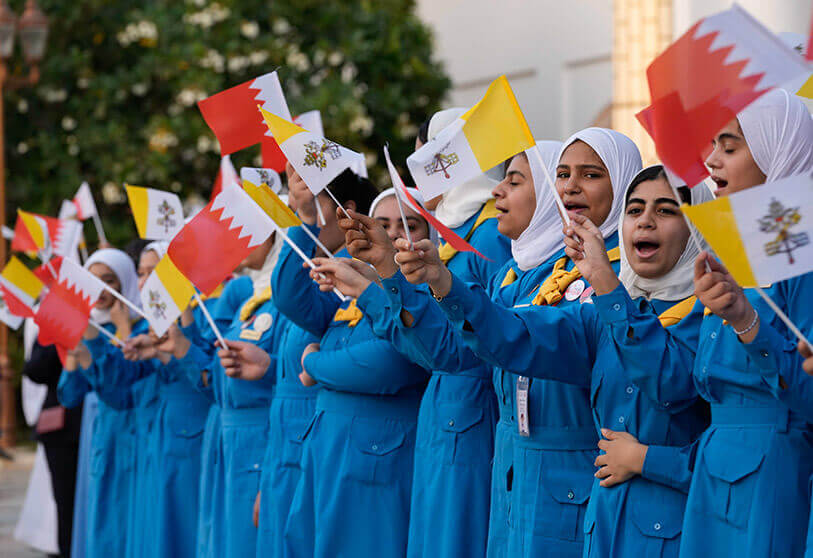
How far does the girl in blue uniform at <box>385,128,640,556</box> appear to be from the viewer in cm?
343

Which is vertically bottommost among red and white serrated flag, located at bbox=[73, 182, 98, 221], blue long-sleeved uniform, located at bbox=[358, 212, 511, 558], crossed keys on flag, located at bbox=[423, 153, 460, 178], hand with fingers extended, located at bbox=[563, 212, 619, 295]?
blue long-sleeved uniform, located at bbox=[358, 212, 511, 558]

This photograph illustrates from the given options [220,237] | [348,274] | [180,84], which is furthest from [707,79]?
[180,84]

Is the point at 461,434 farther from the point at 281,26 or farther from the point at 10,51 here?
the point at 281,26

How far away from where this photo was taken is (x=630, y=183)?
339 centimetres

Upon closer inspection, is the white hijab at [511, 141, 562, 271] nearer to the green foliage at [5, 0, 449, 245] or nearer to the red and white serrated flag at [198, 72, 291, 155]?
the red and white serrated flag at [198, 72, 291, 155]

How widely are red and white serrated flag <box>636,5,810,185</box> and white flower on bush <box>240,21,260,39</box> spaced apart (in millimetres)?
13447

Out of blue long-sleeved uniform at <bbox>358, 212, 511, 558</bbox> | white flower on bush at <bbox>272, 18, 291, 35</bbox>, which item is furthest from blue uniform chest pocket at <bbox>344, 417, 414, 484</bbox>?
white flower on bush at <bbox>272, 18, 291, 35</bbox>

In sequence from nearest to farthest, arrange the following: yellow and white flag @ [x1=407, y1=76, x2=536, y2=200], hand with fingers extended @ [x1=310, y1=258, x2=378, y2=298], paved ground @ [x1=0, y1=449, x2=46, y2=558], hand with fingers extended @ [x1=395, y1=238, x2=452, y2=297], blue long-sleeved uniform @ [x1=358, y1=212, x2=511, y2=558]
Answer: hand with fingers extended @ [x1=395, y1=238, x2=452, y2=297] < yellow and white flag @ [x1=407, y1=76, x2=536, y2=200] < hand with fingers extended @ [x1=310, y1=258, x2=378, y2=298] < blue long-sleeved uniform @ [x1=358, y1=212, x2=511, y2=558] < paved ground @ [x1=0, y1=449, x2=46, y2=558]

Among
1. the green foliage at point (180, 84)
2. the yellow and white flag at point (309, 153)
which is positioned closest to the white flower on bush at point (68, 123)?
the green foliage at point (180, 84)

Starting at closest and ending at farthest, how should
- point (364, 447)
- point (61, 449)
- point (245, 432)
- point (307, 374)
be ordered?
point (364, 447) < point (307, 374) < point (245, 432) < point (61, 449)

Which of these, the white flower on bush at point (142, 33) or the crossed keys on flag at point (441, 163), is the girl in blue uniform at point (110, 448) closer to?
the crossed keys on flag at point (441, 163)

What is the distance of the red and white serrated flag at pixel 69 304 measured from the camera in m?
6.04

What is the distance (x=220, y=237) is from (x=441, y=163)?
4.60 feet

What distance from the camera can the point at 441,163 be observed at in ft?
11.4
